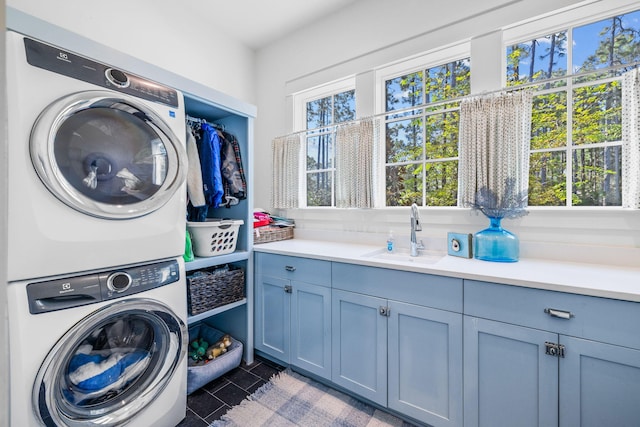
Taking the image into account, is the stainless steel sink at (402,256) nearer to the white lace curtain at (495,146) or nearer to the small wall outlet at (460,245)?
the small wall outlet at (460,245)

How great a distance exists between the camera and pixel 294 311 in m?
1.96

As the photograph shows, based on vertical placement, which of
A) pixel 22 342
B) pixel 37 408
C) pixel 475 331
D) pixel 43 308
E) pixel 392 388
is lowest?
pixel 392 388

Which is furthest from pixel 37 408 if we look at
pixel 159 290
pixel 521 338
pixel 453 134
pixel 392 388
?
pixel 453 134

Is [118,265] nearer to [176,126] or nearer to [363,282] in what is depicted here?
[176,126]

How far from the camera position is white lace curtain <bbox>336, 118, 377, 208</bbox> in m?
2.30

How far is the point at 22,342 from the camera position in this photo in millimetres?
1021

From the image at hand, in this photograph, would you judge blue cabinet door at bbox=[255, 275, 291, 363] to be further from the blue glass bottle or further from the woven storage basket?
the blue glass bottle

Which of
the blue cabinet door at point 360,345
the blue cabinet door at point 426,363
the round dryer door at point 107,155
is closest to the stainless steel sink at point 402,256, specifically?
the blue cabinet door at point 360,345

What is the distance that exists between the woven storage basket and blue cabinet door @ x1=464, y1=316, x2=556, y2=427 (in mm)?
1598

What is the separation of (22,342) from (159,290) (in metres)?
0.48

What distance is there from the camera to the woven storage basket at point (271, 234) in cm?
237

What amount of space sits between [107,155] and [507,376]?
203cm

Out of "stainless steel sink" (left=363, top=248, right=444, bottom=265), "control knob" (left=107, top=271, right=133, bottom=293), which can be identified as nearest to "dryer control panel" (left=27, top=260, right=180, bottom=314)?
"control knob" (left=107, top=271, right=133, bottom=293)

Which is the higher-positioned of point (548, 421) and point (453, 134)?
point (453, 134)
